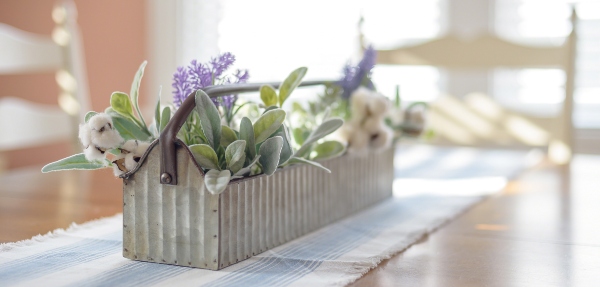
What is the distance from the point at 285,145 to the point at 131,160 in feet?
0.67

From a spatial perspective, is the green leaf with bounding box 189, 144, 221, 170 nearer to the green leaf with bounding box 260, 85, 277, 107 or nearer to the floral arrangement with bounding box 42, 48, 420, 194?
the floral arrangement with bounding box 42, 48, 420, 194

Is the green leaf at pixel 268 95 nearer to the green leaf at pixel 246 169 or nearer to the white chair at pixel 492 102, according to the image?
the green leaf at pixel 246 169

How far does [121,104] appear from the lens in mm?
955

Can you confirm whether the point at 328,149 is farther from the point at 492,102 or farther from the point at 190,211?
the point at 492,102

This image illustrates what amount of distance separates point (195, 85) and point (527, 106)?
253 centimetres

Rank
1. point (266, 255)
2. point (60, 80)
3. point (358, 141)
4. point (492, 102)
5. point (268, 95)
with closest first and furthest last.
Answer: point (266, 255), point (268, 95), point (358, 141), point (60, 80), point (492, 102)

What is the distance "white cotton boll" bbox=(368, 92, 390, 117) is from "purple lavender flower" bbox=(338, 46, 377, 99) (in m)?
0.08

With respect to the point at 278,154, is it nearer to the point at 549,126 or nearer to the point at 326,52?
the point at 549,126

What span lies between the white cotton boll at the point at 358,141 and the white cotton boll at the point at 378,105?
41 millimetres

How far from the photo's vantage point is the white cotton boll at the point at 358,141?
130 centimetres

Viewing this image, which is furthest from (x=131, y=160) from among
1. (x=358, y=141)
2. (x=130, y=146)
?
(x=358, y=141)

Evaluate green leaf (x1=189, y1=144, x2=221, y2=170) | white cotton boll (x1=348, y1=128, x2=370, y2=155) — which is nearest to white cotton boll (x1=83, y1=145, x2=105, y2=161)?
green leaf (x1=189, y1=144, x2=221, y2=170)

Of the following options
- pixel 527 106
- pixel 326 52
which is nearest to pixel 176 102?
pixel 527 106

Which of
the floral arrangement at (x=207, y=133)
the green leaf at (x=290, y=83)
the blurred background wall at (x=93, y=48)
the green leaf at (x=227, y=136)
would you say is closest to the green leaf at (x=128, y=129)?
the floral arrangement at (x=207, y=133)
